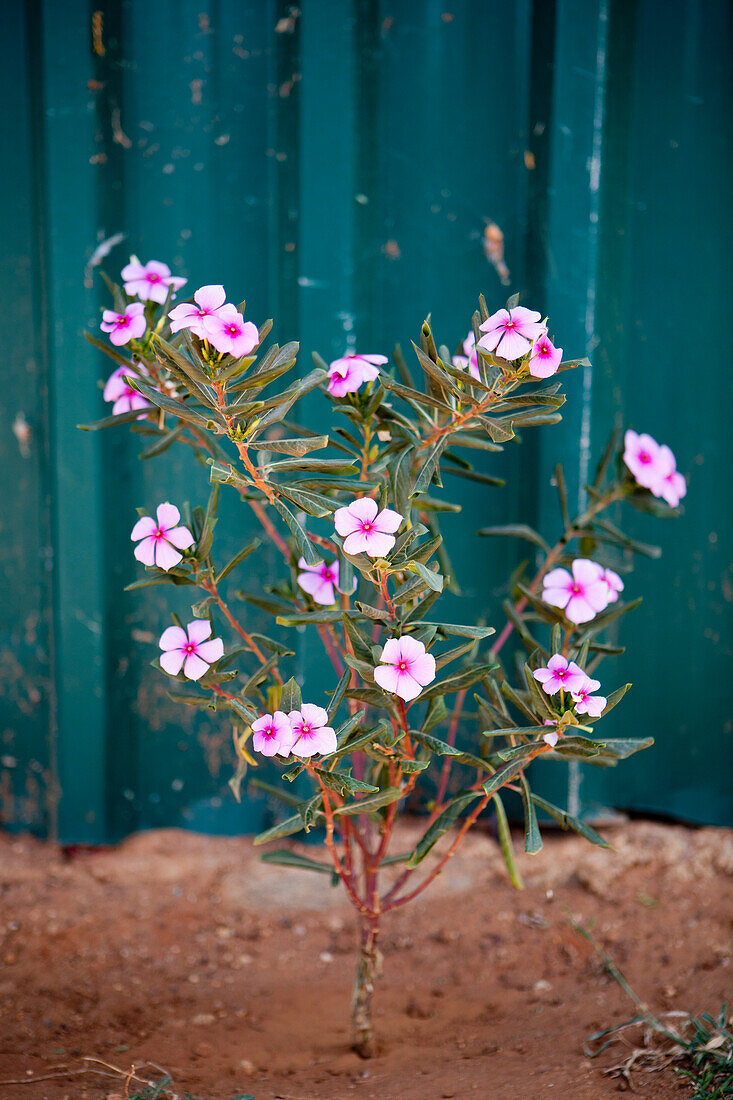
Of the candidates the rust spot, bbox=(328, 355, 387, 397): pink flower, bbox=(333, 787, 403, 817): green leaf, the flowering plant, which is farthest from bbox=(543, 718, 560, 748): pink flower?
the rust spot

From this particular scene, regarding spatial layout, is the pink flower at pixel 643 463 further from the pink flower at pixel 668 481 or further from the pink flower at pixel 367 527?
the pink flower at pixel 367 527

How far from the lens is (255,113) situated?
2291 millimetres

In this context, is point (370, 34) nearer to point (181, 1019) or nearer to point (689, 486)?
point (689, 486)

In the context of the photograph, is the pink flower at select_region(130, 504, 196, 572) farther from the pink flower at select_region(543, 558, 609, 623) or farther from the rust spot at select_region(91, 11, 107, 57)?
the rust spot at select_region(91, 11, 107, 57)

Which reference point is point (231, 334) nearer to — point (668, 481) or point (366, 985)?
point (668, 481)

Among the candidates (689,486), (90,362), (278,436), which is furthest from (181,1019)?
(689,486)

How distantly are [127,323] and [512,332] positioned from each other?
67 centimetres

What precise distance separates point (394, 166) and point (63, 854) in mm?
2091

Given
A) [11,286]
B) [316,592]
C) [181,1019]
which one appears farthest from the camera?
[11,286]

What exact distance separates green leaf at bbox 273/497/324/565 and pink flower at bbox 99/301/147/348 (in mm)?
395

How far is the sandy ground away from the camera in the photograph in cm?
164

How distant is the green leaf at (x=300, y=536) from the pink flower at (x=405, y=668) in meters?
0.19

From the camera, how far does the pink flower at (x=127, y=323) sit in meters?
1.51

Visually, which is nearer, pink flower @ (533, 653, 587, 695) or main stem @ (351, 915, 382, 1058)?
pink flower @ (533, 653, 587, 695)
